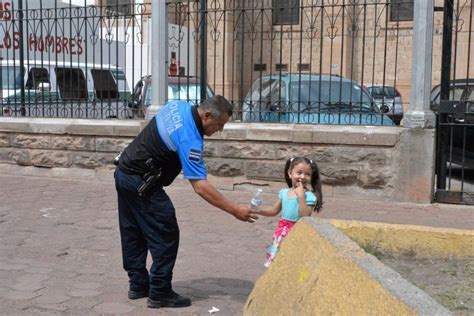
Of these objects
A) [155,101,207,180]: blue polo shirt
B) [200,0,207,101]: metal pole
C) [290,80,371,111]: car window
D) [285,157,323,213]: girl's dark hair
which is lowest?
[285,157,323,213]: girl's dark hair

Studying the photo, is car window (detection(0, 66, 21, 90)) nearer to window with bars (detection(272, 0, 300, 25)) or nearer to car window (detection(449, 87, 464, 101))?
window with bars (detection(272, 0, 300, 25))

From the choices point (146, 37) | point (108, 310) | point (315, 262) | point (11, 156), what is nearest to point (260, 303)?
point (315, 262)

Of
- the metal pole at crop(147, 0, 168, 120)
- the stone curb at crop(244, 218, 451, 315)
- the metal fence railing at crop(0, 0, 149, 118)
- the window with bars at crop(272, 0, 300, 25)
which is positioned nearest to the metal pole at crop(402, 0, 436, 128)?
the window with bars at crop(272, 0, 300, 25)

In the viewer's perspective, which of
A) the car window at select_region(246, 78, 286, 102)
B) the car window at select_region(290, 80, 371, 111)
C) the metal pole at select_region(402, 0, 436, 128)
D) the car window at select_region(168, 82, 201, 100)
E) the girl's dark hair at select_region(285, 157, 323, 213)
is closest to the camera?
the girl's dark hair at select_region(285, 157, 323, 213)

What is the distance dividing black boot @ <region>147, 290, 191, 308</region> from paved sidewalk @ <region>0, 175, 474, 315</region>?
55 millimetres

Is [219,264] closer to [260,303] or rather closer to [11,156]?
[260,303]

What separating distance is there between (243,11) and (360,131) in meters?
2.39

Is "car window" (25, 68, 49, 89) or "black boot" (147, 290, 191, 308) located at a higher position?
"car window" (25, 68, 49, 89)

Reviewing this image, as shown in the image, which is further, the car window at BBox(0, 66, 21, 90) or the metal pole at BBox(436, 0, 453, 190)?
the car window at BBox(0, 66, 21, 90)

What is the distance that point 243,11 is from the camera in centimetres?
846

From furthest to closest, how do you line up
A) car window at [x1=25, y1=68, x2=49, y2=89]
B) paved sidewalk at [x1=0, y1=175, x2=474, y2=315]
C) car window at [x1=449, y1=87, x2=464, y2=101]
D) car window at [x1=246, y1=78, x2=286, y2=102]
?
car window at [x1=25, y1=68, x2=49, y2=89]
car window at [x1=246, y1=78, x2=286, y2=102]
car window at [x1=449, y1=87, x2=464, y2=101]
paved sidewalk at [x1=0, y1=175, x2=474, y2=315]

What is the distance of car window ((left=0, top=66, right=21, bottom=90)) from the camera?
34.6ft

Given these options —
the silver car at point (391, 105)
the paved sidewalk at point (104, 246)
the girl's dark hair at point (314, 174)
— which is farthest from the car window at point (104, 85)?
the girl's dark hair at point (314, 174)

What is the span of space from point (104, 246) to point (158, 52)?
12.2ft
